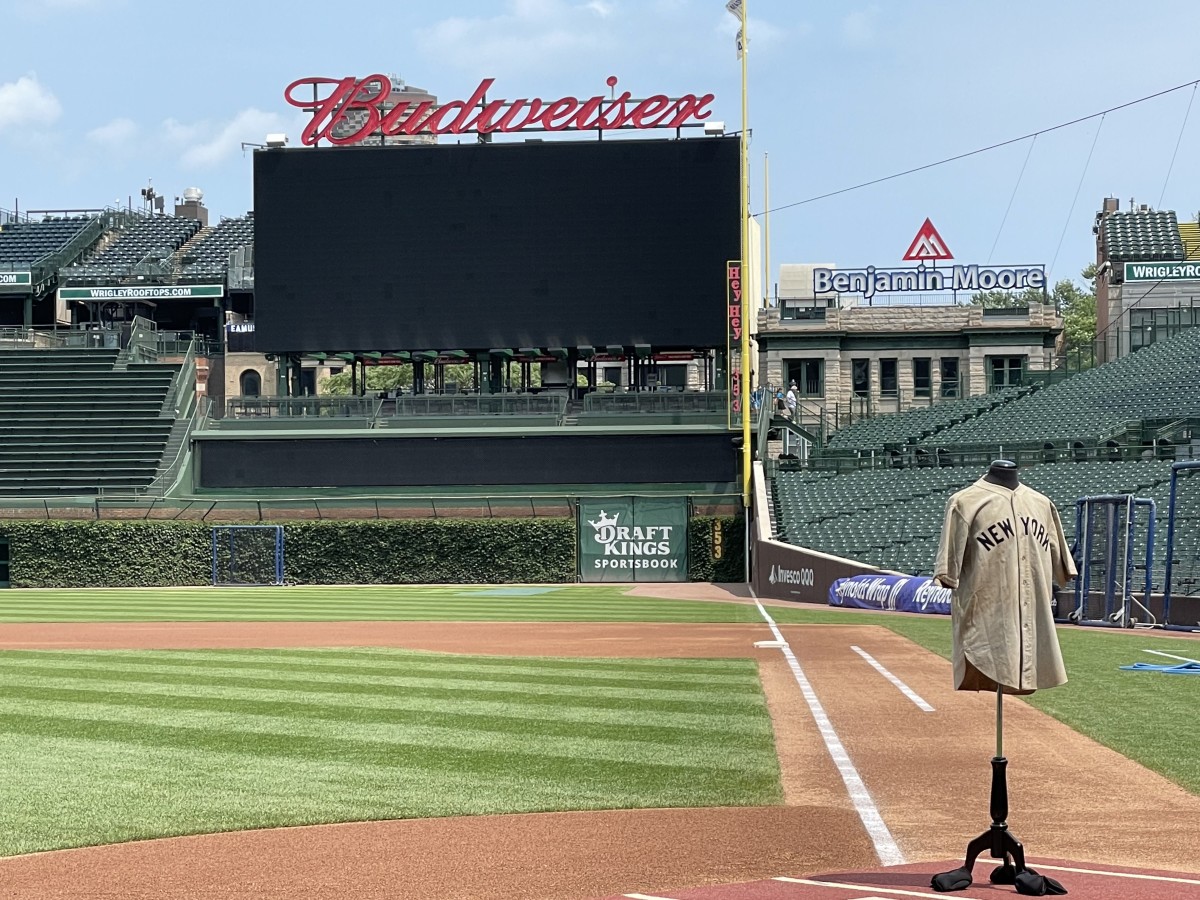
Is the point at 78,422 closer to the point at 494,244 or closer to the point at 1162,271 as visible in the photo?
the point at 494,244

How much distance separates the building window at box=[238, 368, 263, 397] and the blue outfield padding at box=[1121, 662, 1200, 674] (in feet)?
221

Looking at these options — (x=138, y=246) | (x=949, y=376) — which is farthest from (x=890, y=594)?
(x=138, y=246)

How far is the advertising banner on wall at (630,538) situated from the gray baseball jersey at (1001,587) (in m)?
43.6

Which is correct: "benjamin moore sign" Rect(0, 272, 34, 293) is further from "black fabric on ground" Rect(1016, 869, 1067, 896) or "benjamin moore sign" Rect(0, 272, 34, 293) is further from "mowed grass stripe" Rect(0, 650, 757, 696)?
"black fabric on ground" Rect(1016, 869, 1067, 896)

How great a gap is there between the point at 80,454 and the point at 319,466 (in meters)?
9.14

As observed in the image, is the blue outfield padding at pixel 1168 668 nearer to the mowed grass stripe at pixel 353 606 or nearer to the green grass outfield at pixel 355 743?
the green grass outfield at pixel 355 743

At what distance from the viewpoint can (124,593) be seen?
45000 mm

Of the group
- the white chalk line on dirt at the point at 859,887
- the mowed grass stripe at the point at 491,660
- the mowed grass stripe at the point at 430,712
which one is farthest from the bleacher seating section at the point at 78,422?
the white chalk line on dirt at the point at 859,887

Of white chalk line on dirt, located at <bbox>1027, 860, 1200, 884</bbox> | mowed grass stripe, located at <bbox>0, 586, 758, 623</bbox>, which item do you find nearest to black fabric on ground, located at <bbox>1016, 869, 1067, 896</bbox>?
white chalk line on dirt, located at <bbox>1027, 860, 1200, 884</bbox>

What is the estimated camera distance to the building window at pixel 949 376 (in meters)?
62.5

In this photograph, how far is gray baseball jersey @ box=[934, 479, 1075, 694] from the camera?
7391 mm

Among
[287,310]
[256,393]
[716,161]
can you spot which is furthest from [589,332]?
[256,393]

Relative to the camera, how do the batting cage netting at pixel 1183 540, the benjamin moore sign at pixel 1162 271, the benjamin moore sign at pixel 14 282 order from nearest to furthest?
the batting cage netting at pixel 1183 540 < the benjamin moore sign at pixel 1162 271 < the benjamin moore sign at pixel 14 282

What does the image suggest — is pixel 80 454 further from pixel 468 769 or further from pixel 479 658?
pixel 468 769
